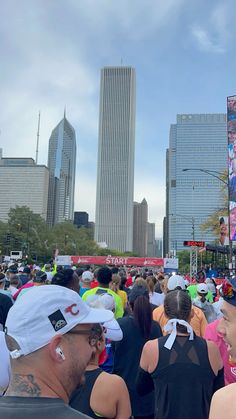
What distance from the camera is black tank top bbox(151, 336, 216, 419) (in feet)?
9.61

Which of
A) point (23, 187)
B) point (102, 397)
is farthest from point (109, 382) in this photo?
point (23, 187)

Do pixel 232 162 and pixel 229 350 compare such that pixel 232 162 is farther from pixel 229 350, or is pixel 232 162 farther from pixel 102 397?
pixel 229 350

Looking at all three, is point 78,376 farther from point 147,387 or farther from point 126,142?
point 126,142

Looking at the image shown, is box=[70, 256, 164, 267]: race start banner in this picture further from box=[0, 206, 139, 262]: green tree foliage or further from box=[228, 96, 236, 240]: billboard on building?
box=[0, 206, 139, 262]: green tree foliage

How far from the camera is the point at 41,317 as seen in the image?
159cm

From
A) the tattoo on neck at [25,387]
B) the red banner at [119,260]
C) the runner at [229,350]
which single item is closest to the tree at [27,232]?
the red banner at [119,260]

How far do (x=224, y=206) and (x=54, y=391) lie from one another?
136 feet

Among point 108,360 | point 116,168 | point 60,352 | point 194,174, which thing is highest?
point 116,168

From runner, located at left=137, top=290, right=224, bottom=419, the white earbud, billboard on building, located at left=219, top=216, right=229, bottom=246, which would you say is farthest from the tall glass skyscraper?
the white earbud

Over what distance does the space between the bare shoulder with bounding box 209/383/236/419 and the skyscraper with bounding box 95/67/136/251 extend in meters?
160

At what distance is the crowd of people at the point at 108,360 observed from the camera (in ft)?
4.94

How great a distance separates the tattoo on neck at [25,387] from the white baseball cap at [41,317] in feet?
0.31

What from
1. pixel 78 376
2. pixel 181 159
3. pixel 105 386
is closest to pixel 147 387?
pixel 105 386

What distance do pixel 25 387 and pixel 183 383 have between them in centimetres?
181
